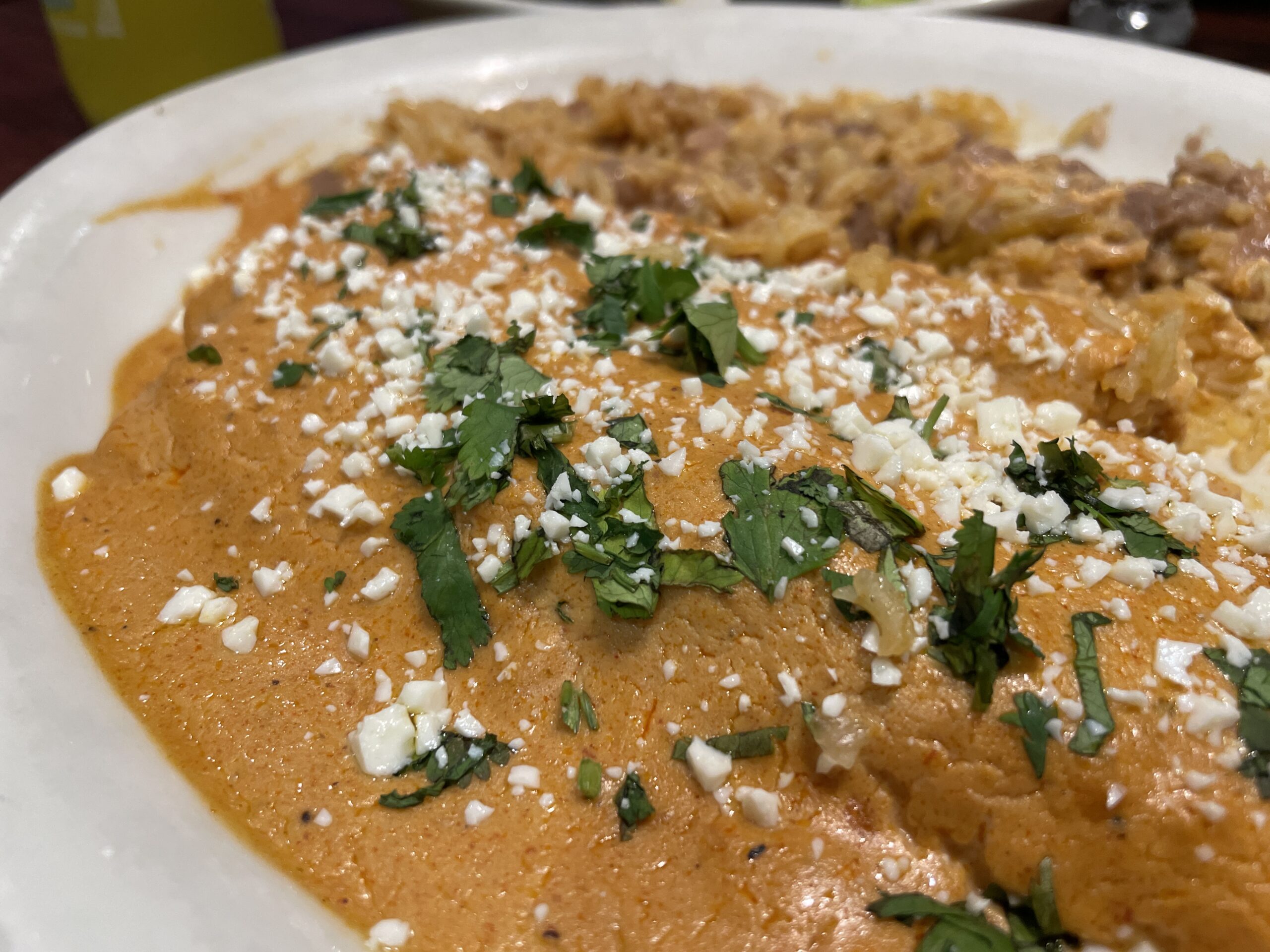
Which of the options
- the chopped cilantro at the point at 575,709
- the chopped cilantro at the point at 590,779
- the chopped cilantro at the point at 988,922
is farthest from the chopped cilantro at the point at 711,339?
the chopped cilantro at the point at 988,922

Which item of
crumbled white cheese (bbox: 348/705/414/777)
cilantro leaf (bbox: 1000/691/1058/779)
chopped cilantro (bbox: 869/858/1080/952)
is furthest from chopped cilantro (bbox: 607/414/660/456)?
chopped cilantro (bbox: 869/858/1080/952)

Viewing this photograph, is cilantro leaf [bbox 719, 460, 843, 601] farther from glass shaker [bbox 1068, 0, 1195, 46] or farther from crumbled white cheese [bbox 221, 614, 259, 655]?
glass shaker [bbox 1068, 0, 1195, 46]

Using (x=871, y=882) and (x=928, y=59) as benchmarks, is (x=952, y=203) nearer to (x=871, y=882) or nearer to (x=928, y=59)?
(x=928, y=59)

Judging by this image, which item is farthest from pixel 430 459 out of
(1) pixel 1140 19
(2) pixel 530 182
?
(1) pixel 1140 19

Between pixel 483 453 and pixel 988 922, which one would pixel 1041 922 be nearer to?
pixel 988 922

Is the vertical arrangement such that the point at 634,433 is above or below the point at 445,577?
above
